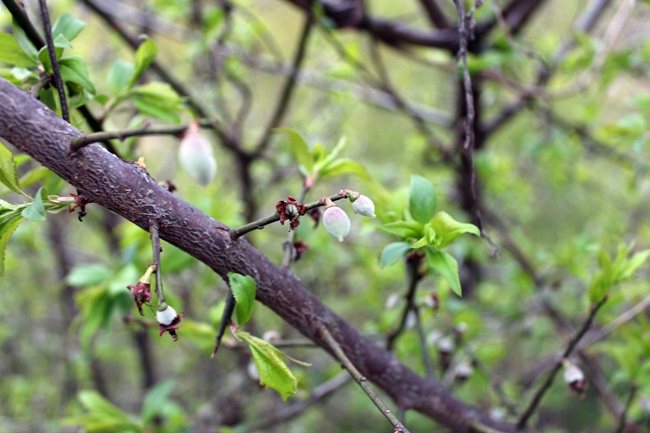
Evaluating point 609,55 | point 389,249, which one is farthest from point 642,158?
point 389,249

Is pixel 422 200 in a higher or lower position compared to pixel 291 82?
higher

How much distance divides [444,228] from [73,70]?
1.33 feet

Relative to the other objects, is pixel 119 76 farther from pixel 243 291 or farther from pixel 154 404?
pixel 154 404

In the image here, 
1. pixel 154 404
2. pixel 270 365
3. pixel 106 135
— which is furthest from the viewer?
pixel 154 404

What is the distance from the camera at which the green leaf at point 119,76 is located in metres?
0.66

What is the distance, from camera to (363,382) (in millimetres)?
458

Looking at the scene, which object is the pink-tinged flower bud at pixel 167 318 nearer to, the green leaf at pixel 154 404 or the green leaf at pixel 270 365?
the green leaf at pixel 270 365

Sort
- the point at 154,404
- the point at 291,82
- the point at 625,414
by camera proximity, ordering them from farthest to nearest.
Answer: the point at 291,82 → the point at 154,404 → the point at 625,414

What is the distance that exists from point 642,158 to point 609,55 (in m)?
0.50

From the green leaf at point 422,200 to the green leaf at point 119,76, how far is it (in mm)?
367

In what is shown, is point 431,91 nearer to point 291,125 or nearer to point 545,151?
point 291,125

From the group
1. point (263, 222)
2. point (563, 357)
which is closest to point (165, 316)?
point (263, 222)

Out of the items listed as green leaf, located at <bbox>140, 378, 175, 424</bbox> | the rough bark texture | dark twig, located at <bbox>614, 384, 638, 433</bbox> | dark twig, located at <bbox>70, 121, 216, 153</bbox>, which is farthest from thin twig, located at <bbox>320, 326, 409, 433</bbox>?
green leaf, located at <bbox>140, 378, 175, 424</bbox>

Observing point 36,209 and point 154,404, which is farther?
point 154,404
